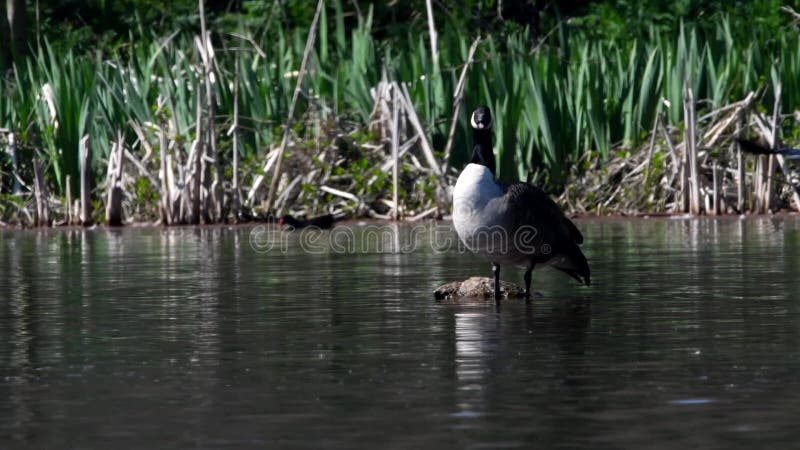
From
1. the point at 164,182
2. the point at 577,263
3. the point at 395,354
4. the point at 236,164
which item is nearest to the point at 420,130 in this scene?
the point at 236,164

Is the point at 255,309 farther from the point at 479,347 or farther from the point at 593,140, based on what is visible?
the point at 593,140

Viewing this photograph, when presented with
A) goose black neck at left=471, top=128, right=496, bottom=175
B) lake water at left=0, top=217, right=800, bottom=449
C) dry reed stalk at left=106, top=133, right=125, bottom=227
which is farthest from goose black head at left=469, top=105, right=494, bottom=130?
dry reed stalk at left=106, top=133, right=125, bottom=227

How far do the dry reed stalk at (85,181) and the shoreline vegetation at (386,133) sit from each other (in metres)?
0.02

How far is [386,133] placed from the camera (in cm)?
2009

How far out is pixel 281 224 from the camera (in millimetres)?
19250

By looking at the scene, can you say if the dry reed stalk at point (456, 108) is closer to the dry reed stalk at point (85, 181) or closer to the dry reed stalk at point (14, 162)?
the dry reed stalk at point (85, 181)

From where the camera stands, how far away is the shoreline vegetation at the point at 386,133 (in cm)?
1903

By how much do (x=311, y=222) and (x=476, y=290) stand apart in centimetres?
770

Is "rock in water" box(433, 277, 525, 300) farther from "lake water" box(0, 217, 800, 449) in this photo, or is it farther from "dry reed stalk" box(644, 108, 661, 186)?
"dry reed stalk" box(644, 108, 661, 186)

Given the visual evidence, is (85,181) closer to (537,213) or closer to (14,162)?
(14,162)

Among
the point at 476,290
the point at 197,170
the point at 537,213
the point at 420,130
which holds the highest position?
the point at 420,130

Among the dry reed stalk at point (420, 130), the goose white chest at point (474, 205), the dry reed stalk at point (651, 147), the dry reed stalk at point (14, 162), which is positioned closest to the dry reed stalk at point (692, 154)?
the dry reed stalk at point (651, 147)

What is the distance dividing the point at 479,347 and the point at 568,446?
102 inches

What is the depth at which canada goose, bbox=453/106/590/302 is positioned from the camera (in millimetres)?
10625
